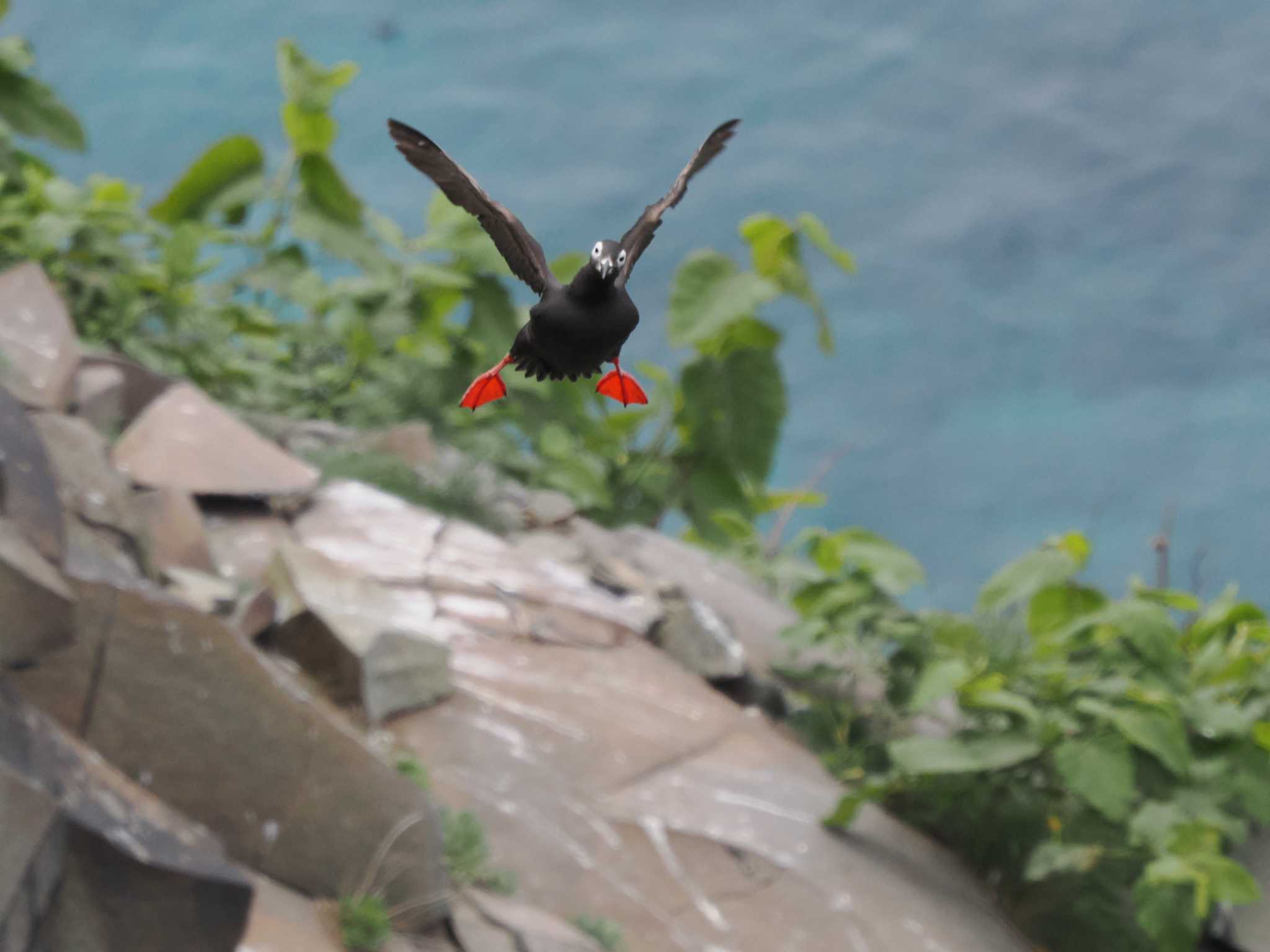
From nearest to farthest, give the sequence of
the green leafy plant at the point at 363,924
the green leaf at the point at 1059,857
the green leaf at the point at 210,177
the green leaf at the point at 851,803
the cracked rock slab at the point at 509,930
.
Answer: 1. the green leafy plant at the point at 363,924
2. the cracked rock slab at the point at 509,930
3. the green leaf at the point at 1059,857
4. the green leaf at the point at 851,803
5. the green leaf at the point at 210,177

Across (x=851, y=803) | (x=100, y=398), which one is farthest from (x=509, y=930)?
(x=100, y=398)

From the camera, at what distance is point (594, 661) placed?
5.79 metres

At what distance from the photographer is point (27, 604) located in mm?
3395

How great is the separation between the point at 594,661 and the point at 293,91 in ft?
9.38

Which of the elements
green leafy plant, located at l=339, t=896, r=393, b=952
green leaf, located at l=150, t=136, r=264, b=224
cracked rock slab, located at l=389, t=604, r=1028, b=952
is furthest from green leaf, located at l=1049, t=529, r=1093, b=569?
green leaf, located at l=150, t=136, r=264, b=224

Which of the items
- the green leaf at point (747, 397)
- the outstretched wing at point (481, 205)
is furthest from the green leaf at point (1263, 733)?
the outstretched wing at point (481, 205)

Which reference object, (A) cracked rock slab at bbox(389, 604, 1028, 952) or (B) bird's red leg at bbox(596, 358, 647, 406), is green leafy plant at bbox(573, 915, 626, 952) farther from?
(B) bird's red leg at bbox(596, 358, 647, 406)

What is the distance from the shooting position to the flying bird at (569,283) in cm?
92

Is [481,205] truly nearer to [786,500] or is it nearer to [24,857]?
[24,857]

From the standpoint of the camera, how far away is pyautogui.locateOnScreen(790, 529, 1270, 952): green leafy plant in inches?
183

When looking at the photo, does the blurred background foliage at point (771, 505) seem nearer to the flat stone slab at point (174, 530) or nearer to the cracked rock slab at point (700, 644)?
the cracked rock slab at point (700, 644)

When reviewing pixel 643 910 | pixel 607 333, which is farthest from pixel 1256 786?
pixel 607 333

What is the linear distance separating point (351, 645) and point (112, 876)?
1.55 metres

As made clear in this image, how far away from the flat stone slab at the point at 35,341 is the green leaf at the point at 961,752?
11.2 feet
